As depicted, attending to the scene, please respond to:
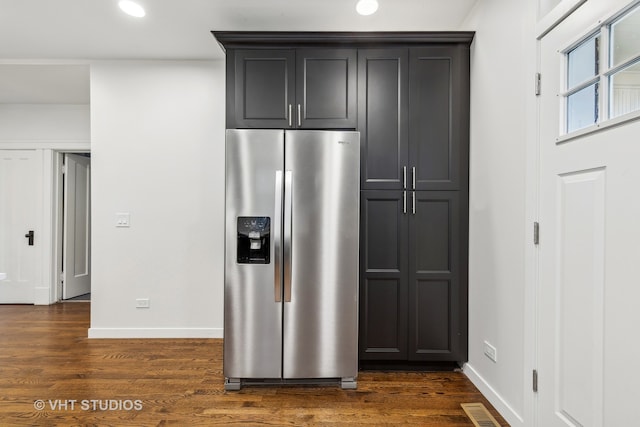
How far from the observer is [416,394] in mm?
2199

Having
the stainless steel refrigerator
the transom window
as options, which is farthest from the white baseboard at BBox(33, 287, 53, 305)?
the transom window

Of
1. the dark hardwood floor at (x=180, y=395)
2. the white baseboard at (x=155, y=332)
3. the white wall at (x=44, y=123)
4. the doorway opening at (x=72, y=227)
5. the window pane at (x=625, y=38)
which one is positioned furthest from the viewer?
the doorway opening at (x=72, y=227)

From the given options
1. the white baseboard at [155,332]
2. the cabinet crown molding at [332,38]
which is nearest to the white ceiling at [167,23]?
the cabinet crown molding at [332,38]

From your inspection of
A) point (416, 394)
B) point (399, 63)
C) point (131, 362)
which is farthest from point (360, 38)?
point (131, 362)

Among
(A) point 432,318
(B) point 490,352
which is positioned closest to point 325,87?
(A) point 432,318

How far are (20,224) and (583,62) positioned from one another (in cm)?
591

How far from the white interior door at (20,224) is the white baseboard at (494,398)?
5.14 m

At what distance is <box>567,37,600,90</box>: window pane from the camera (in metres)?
1.37

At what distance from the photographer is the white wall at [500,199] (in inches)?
71.5

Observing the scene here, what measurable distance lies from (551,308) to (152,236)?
10.5ft

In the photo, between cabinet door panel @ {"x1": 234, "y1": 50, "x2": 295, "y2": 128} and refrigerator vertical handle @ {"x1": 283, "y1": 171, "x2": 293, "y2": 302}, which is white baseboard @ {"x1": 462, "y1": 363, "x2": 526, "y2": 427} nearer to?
refrigerator vertical handle @ {"x1": 283, "y1": 171, "x2": 293, "y2": 302}

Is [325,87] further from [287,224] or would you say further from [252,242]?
[252,242]

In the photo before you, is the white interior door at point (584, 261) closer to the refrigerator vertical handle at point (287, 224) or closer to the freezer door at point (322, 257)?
the freezer door at point (322, 257)

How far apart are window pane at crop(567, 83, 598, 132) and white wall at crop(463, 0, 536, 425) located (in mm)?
282
